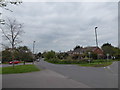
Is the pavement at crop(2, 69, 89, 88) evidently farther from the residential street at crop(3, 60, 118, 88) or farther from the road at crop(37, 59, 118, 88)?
the road at crop(37, 59, 118, 88)

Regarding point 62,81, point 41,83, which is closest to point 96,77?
point 62,81

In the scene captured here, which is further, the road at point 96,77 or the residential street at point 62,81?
the road at point 96,77

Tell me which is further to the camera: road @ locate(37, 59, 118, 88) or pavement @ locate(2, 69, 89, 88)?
road @ locate(37, 59, 118, 88)

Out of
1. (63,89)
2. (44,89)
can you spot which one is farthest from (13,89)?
(63,89)

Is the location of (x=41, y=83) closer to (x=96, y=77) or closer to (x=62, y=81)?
(x=62, y=81)

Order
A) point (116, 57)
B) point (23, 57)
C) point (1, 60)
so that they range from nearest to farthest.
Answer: point (23, 57) < point (1, 60) < point (116, 57)

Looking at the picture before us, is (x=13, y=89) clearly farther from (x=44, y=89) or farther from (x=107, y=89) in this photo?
(x=107, y=89)

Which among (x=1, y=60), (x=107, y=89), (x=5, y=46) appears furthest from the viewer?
(x=1, y=60)

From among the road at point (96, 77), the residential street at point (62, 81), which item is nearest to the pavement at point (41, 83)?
the residential street at point (62, 81)

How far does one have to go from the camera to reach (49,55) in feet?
A: 244

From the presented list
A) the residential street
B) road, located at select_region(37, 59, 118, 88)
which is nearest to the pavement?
the residential street

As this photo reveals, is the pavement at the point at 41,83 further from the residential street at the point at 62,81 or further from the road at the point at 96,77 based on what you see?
the road at the point at 96,77

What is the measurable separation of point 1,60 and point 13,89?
45.9m

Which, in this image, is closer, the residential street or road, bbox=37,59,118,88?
the residential street
